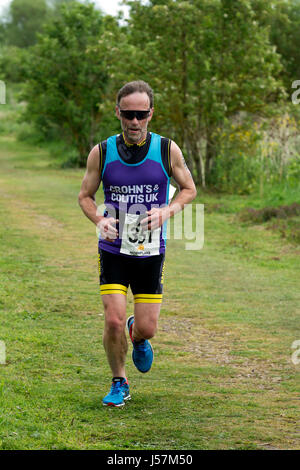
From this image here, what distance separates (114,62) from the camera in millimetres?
20953

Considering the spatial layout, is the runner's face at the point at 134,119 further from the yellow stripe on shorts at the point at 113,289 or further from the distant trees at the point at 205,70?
the distant trees at the point at 205,70

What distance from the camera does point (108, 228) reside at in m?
5.24

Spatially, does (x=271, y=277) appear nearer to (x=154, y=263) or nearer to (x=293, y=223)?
(x=293, y=223)

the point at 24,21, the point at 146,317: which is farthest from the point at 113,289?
the point at 24,21

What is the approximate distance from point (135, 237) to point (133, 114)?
824mm

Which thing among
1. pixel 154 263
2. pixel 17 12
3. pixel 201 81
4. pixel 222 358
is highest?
pixel 17 12

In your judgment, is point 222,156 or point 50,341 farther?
point 222,156

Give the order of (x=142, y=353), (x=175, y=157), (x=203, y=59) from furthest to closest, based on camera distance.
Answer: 1. (x=203, y=59)
2. (x=142, y=353)
3. (x=175, y=157)

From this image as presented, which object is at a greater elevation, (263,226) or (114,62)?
(114,62)

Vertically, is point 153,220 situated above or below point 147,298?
above

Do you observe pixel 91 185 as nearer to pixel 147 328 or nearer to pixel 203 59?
pixel 147 328

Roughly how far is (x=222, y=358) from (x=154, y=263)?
2.02 metres
